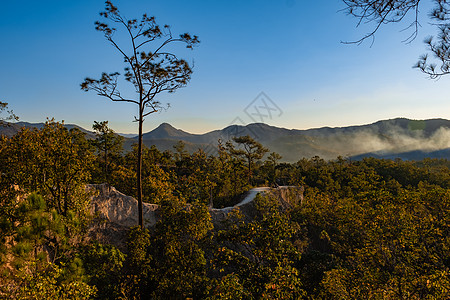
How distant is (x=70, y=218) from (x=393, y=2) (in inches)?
495

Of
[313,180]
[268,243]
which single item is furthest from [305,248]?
[313,180]

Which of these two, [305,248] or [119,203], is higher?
[119,203]

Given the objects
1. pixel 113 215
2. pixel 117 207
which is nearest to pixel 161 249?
pixel 113 215

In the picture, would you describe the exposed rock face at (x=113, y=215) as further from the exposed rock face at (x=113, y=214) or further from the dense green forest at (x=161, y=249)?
the dense green forest at (x=161, y=249)

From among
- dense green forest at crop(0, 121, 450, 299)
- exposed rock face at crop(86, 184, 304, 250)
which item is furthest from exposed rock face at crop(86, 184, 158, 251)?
dense green forest at crop(0, 121, 450, 299)

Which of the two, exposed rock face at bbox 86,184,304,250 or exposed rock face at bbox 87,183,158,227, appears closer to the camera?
exposed rock face at bbox 86,184,304,250

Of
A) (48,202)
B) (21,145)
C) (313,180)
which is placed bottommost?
(313,180)

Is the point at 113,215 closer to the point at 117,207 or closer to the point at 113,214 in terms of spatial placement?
the point at 113,214

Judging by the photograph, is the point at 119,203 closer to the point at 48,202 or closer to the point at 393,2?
the point at 48,202

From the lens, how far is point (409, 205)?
597 inches

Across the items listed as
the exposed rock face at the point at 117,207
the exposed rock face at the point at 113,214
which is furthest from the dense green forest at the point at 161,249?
the exposed rock face at the point at 117,207

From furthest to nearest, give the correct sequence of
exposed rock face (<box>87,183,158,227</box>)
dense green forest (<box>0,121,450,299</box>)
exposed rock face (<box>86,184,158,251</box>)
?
exposed rock face (<box>87,183,158,227</box>) → exposed rock face (<box>86,184,158,251</box>) → dense green forest (<box>0,121,450,299</box>)

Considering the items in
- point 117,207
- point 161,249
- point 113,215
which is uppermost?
point 117,207

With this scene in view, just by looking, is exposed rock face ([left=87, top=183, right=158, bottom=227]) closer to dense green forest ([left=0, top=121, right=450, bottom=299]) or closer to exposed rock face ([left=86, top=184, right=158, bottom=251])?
exposed rock face ([left=86, top=184, right=158, bottom=251])
